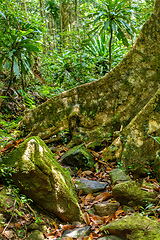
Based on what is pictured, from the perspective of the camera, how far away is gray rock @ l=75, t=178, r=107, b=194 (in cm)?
324

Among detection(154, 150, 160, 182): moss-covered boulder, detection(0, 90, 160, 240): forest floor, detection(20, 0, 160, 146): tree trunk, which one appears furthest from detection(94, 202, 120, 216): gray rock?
detection(20, 0, 160, 146): tree trunk

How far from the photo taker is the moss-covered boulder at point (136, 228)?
1880mm

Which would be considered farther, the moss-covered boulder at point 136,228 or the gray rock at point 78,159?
the gray rock at point 78,159

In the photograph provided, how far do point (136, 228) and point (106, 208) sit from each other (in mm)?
824

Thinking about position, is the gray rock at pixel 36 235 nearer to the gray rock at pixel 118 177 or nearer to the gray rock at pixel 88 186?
the gray rock at pixel 88 186

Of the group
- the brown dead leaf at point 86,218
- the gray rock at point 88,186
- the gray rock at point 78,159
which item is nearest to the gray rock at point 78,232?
the brown dead leaf at point 86,218

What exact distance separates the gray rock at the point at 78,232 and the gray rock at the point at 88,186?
0.83 meters

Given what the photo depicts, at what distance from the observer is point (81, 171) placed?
3826 millimetres

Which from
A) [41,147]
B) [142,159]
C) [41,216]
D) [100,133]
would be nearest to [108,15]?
[100,133]

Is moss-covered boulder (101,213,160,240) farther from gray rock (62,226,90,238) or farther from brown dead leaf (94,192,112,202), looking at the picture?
brown dead leaf (94,192,112,202)

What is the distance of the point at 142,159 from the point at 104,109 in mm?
1532

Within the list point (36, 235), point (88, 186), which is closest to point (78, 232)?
point (36, 235)

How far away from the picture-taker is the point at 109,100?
4613 millimetres

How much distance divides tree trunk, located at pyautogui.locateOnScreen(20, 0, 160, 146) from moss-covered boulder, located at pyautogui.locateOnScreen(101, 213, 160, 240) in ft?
7.82
